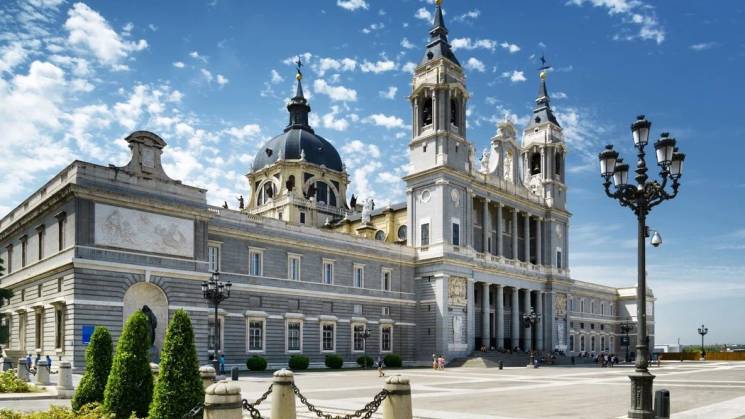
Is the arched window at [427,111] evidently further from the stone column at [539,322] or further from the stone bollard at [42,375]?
the stone bollard at [42,375]

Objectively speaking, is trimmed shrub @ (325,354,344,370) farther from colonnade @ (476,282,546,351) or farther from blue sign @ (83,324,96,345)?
blue sign @ (83,324,96,345)

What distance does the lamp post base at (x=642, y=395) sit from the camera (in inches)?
659

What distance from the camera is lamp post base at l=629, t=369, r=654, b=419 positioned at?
16.8 m

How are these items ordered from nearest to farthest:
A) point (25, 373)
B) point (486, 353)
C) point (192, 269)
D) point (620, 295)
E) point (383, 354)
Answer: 1. point (25, 373)
2. point (192, 269)
3. point (383, 354)
4. point (486, 353)
5. point (620, 295)

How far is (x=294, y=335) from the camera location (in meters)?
48.9

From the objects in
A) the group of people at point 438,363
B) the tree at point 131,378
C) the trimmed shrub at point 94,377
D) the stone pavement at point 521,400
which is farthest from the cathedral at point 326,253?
the tree at point 131,378

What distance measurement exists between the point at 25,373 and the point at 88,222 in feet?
29.6

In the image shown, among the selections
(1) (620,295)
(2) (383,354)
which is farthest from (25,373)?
(1) (620,295)

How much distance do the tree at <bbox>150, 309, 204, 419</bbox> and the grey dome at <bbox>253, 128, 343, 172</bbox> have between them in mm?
71470

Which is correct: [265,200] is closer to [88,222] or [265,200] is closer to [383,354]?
[383,354]

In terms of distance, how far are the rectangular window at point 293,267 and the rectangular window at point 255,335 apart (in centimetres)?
426

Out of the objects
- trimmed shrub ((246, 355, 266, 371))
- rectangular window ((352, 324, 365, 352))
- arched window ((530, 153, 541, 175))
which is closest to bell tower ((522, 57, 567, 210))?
arched window ((530, 153, 541, 175))

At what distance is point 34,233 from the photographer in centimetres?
3975

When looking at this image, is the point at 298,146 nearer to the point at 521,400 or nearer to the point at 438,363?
the point at 438,363
